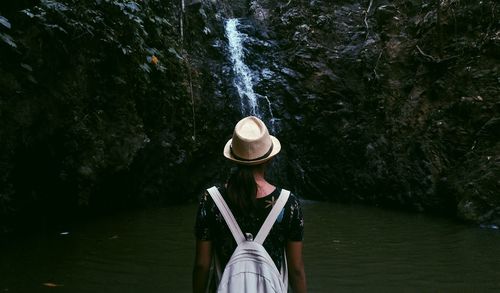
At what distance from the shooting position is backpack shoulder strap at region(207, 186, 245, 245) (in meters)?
2.03

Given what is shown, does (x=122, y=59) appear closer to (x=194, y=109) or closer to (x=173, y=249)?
(x=173, y=249)

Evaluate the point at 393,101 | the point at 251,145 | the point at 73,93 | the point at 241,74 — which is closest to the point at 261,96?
the point at 241,74

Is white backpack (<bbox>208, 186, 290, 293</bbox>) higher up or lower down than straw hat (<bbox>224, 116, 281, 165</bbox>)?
lower down

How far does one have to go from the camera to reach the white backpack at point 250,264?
1.91m

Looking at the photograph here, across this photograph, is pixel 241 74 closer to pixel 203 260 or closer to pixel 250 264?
pixel 203 260

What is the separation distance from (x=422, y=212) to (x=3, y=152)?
726 cm

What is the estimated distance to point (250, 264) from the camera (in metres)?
1.94

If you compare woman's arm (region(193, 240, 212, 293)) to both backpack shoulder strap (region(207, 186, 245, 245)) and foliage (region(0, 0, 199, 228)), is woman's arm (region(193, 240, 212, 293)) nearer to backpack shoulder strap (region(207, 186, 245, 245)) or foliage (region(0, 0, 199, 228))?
backpack shoulder strap (region(207, 186, 245, 245))

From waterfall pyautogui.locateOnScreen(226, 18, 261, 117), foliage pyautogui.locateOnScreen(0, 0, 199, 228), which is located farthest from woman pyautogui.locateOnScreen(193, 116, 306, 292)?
waterfall pyautogui.locateOnScreen(226, 18, 261, 117)

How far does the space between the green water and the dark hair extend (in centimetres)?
274

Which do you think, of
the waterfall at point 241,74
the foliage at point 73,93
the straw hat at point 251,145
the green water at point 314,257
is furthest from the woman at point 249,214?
the waterfall at point 241,74

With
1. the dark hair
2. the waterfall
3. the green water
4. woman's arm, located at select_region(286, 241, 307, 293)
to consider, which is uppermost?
the waterfall

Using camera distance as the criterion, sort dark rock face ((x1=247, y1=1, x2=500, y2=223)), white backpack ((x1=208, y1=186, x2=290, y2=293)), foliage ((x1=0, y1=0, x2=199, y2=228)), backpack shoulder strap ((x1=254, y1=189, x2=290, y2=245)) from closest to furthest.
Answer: white backpack ((x1=208, y1=186, x2=290, y2=293)) → backpack shoulder strap ((x1=254, y1=189, x2=290, y2=245)) → foliage ((x1=0, y1=0, x2=199, y2=228)) → dark rock face ((x1=247, y1=1, x2=500, y2=223))

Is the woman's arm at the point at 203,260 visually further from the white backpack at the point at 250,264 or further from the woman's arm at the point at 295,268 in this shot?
the woman's arm at the point at 295,268
